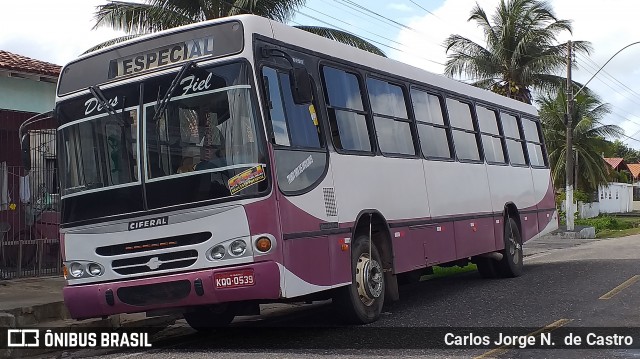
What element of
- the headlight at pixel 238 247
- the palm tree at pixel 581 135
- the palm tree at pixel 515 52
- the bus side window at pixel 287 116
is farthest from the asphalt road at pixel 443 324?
the palm tree at pixel 581 135

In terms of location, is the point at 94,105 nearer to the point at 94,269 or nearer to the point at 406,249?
the point at 94,269

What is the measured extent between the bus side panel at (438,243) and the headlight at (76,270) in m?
4.44

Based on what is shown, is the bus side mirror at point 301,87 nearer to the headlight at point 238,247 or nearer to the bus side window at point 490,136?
the headlight at point 238,247

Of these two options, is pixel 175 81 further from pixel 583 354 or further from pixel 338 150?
pixel 583 354

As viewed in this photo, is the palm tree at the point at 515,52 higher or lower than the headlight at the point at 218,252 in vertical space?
higher

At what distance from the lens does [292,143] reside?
8.09m

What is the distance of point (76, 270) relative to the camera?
8195 mm

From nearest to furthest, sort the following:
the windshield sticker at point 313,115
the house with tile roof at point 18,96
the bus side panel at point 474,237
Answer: the windshield sticker at point 313,115 → the bus side panel at point 474,237 → the house with tile roof at point 18,96

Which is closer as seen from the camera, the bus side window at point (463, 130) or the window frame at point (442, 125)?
the window frame at point (442, 125)

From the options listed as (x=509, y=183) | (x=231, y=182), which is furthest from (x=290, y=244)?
(x=509, y=183)

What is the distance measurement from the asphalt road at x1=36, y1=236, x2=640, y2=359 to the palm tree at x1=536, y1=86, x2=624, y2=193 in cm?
3448

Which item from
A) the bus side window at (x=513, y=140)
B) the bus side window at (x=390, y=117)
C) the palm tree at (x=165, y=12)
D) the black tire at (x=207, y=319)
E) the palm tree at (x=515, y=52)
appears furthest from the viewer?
the palm tree at (x=515, y=52)

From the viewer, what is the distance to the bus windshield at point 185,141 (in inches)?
298

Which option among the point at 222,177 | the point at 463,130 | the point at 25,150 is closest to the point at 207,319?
the point at 222,177
